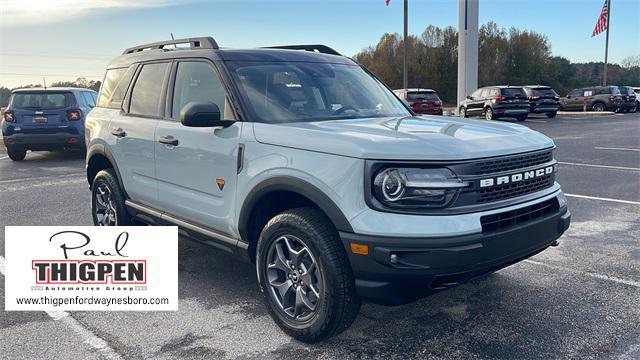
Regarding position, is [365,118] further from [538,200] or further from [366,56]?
[366,56]

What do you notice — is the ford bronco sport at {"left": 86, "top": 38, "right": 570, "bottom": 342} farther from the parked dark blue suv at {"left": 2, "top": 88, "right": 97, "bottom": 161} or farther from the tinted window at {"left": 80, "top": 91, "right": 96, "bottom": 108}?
the tinted window at {"left": 80, "top": 91, "right": 96, "bottom": 108}

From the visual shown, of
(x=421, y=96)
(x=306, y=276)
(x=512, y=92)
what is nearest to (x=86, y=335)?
(x=306, y=276)

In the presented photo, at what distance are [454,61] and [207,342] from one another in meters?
69.0

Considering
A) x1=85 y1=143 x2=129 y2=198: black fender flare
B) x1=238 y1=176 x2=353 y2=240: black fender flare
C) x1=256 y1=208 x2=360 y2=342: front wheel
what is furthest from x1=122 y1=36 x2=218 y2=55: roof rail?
x1=256 y1=208 x2=360 y2=342: front wheel

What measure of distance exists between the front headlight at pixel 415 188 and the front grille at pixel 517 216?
0.84 feet

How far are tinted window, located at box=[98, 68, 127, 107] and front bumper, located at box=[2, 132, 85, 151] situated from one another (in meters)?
7.41

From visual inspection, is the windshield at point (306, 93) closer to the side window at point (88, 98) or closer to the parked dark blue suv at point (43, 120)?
the parked dark blue suv at point (43, 120)

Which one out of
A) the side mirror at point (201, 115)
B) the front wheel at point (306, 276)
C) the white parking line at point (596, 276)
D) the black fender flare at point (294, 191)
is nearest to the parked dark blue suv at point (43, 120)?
the side mirror at point (201, 115)

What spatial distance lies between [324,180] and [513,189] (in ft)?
3.78

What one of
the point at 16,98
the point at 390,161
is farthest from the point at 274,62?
the point at 16,98

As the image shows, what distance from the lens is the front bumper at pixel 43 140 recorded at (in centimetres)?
1252

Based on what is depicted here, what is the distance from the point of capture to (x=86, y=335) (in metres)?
3.72

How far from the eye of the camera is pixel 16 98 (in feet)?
42.1

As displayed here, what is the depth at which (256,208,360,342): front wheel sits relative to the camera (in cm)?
326
